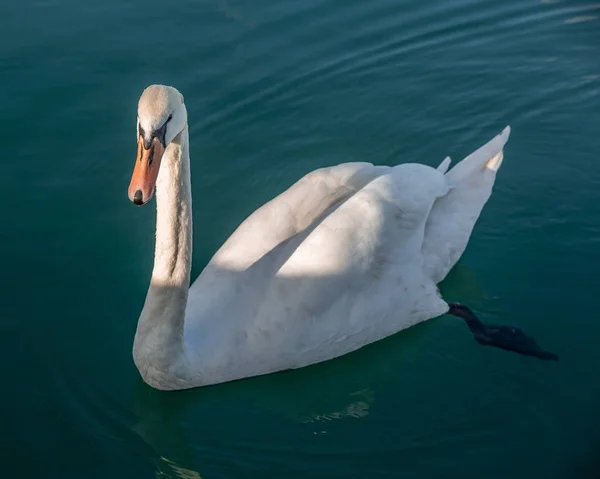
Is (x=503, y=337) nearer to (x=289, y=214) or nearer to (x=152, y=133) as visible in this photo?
(x=289, y=214)

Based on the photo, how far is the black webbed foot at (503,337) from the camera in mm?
6156

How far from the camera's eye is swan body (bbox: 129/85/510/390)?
5.44 meters

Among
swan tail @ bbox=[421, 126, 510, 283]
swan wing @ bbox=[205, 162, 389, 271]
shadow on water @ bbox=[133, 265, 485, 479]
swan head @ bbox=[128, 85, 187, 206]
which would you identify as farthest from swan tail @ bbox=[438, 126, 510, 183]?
swan head @ bbox=[128, 85, 187, 206]

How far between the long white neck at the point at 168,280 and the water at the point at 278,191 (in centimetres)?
39

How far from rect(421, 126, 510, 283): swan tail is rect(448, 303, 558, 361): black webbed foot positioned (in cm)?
38

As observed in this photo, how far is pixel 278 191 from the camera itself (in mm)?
7812

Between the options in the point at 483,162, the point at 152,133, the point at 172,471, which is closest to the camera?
the point at 152,133

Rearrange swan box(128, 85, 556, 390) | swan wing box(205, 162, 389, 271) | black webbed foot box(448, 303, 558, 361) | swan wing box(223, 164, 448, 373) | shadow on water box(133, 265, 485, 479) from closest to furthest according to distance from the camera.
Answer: swan box(128, 85, 556, 390)
shadow on water box(133, 265, 485, 479)
swan wing box(223, 164, 448, 373)
swan wing box(205, 162, 389, 271)
black webbed foot box(448, 303, 558, 361)

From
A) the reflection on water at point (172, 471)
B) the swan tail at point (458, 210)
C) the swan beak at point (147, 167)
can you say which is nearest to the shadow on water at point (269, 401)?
the reflection on water at point (172, 471)

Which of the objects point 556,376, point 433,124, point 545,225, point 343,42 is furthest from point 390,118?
point 556,376

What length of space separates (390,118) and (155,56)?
8.34 ft


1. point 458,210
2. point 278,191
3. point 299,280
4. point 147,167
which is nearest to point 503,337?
point 458,210

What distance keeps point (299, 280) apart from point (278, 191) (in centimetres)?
217

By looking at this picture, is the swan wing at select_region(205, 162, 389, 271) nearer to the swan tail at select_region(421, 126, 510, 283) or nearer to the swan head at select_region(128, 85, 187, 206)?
the swan tail at select_region(421, 126, 510, 283)
